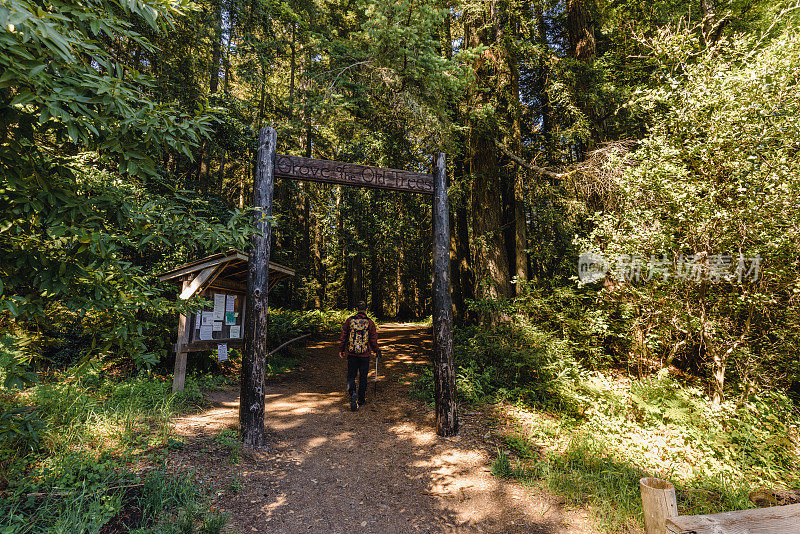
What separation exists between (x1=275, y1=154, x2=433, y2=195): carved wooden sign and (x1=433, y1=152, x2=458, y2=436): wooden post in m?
0.30

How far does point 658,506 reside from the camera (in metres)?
2.79

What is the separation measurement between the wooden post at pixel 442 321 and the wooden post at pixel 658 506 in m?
3.41

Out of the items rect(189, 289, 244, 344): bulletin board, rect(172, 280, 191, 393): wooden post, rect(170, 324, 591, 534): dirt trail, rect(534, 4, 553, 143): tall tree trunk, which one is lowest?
rect(170, 324, 591, 534): dirt trail

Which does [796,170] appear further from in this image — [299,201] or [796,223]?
[299,201]

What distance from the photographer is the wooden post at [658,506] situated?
2.75 meters

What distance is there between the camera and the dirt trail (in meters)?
4.09

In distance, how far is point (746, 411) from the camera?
5852mm

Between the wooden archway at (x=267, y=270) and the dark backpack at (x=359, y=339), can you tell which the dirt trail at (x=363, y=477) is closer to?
the wooden archway at (x=267, y=270)

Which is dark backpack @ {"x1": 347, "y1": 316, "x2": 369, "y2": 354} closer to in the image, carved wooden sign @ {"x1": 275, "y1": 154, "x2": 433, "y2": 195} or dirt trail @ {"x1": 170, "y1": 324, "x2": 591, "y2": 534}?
dirt trail @ {"x1": 170, "y1": 324, "x2": 591, "y2": 534}

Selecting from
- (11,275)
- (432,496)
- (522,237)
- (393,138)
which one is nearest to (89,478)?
(11,275)

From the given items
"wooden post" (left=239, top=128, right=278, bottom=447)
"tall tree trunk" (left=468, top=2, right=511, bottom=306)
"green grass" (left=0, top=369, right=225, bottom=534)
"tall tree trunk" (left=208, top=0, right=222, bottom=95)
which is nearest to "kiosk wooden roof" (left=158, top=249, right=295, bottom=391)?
"wooden post" (left=239, top=128, right=278, bottom=447)

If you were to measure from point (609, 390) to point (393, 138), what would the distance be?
7.45 metres

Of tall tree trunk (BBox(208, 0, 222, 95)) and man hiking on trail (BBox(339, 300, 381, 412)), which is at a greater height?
tall tree trunk (BBox(208, 0, 222, 95))

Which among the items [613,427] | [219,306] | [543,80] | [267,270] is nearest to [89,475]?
[267,270]
